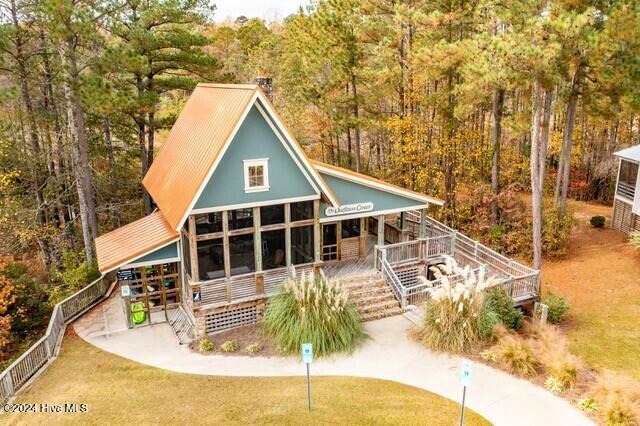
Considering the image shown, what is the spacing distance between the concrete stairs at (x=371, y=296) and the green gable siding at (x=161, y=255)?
6031 millimetres

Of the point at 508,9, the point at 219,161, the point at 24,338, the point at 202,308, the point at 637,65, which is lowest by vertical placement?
the point at 24,338

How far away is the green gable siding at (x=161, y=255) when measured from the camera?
16391mm

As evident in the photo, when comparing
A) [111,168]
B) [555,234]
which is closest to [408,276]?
[555,234]

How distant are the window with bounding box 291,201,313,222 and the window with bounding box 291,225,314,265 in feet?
1.33

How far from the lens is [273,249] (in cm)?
1884

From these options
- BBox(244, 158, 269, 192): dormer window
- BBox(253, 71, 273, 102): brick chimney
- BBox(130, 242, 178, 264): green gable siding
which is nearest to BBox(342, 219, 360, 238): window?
BBox(244, 158, 269, 192): dormer window

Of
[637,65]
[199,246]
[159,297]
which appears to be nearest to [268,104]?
[199,246]

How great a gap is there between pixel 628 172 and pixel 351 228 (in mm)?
16187

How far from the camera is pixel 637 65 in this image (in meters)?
19.1

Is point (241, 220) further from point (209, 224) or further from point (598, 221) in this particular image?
point (598, 221)

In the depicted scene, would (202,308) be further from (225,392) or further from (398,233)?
(398,233)

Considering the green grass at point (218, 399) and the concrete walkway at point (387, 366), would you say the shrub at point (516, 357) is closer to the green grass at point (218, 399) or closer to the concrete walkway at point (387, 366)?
the concrete walkway at point (387, 366)

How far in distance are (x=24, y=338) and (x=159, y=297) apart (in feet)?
15.7

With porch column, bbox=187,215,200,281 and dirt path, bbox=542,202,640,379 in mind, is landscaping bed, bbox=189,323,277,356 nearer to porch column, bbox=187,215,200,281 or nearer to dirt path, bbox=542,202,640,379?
porch column, bbox=187,215,200,281
